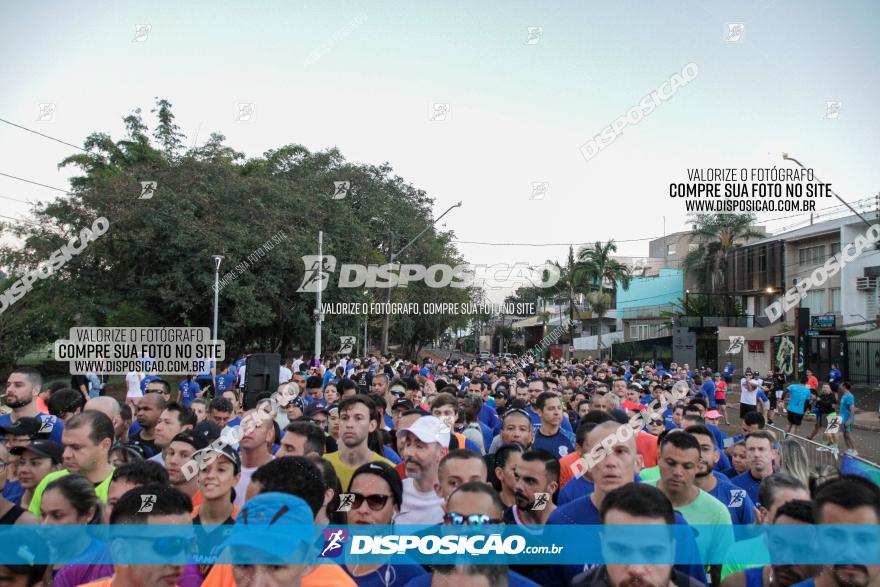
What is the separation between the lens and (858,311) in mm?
35656

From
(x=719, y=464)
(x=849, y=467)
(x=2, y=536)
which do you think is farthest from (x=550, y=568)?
(x=849, y=467)

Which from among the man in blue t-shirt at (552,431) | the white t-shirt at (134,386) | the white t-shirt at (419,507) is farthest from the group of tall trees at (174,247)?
the white t-shirt at (419,507)

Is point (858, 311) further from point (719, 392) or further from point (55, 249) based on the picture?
point (55, 249)

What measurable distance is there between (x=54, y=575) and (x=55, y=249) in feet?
82.8

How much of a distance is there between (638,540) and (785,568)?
1009 mm

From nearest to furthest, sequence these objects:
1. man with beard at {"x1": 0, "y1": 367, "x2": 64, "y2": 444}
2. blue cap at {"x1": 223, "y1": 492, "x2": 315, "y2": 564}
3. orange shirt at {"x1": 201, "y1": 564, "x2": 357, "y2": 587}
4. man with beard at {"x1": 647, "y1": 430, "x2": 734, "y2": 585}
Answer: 1. blue cap at {"x1": 223, "y1": 492, "x2": 315, "y2": 564}
2. orange shirt at {"x1": 201, "y1": 564, "x2": 357, "y2": 587}
3. man with beard at {"x1": 647, "y1": 430, "x2": 734, "y2": 585}
4. man with beard at {"x1": 0, "y1": 367, "x2": 64, "y2": 444}

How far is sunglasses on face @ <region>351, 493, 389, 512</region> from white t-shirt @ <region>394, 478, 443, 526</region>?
23cm

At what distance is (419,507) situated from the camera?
170 inches
